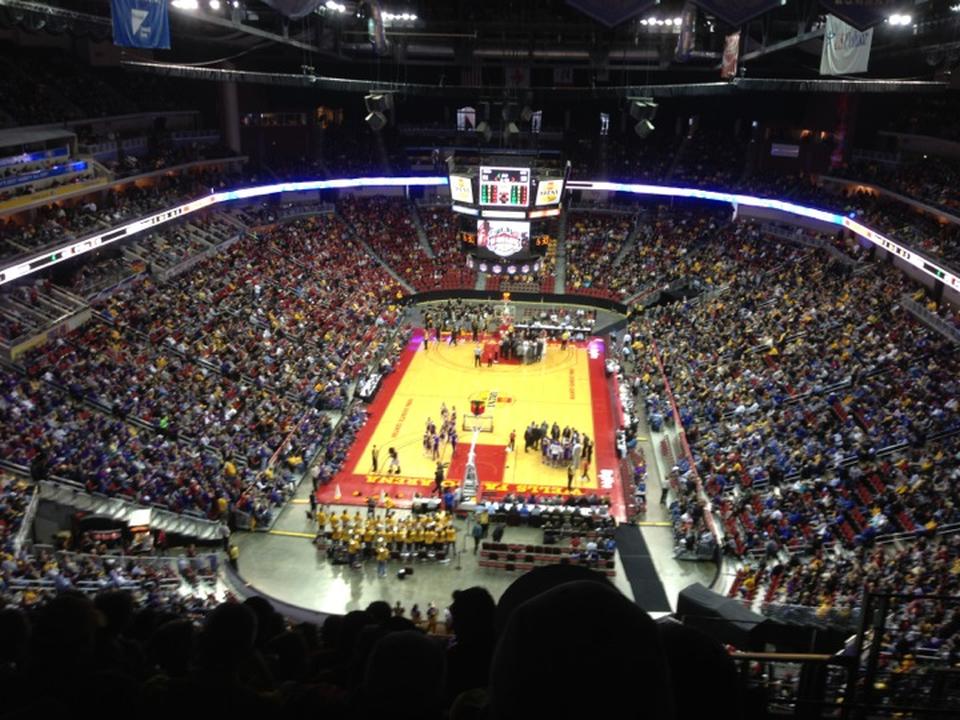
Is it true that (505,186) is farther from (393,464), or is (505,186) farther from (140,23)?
(140,23)

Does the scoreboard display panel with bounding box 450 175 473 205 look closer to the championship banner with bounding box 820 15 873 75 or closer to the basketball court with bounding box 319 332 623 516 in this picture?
the basketball court with bounding box 319 332 623 516

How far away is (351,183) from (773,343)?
2726 centimetres

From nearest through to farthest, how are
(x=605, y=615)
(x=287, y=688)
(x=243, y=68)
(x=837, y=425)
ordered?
(x=605, y=615), (x=287, y=688), (x=837, y=425), (x=243, y=68)

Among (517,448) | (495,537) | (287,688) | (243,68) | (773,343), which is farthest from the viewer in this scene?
(243,68)

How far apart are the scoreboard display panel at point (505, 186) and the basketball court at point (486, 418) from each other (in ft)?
24.0

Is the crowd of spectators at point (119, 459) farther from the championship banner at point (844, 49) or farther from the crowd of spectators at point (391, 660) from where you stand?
the championship banner at point (844, 49)

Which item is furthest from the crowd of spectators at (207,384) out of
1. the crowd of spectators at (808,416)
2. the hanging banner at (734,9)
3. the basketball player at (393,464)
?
the hanging banner at (734,9)

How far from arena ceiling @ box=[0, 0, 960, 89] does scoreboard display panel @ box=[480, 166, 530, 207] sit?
18.6 ft

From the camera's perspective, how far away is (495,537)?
21047mm

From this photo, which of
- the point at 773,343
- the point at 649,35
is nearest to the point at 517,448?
the point at 773,343

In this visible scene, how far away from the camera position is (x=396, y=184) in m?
49.6

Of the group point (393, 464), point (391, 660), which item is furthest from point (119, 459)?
point (391, 660)

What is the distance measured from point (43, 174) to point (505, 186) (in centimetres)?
1882

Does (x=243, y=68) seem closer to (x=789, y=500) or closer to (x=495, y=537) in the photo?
(x=495, y=537)
